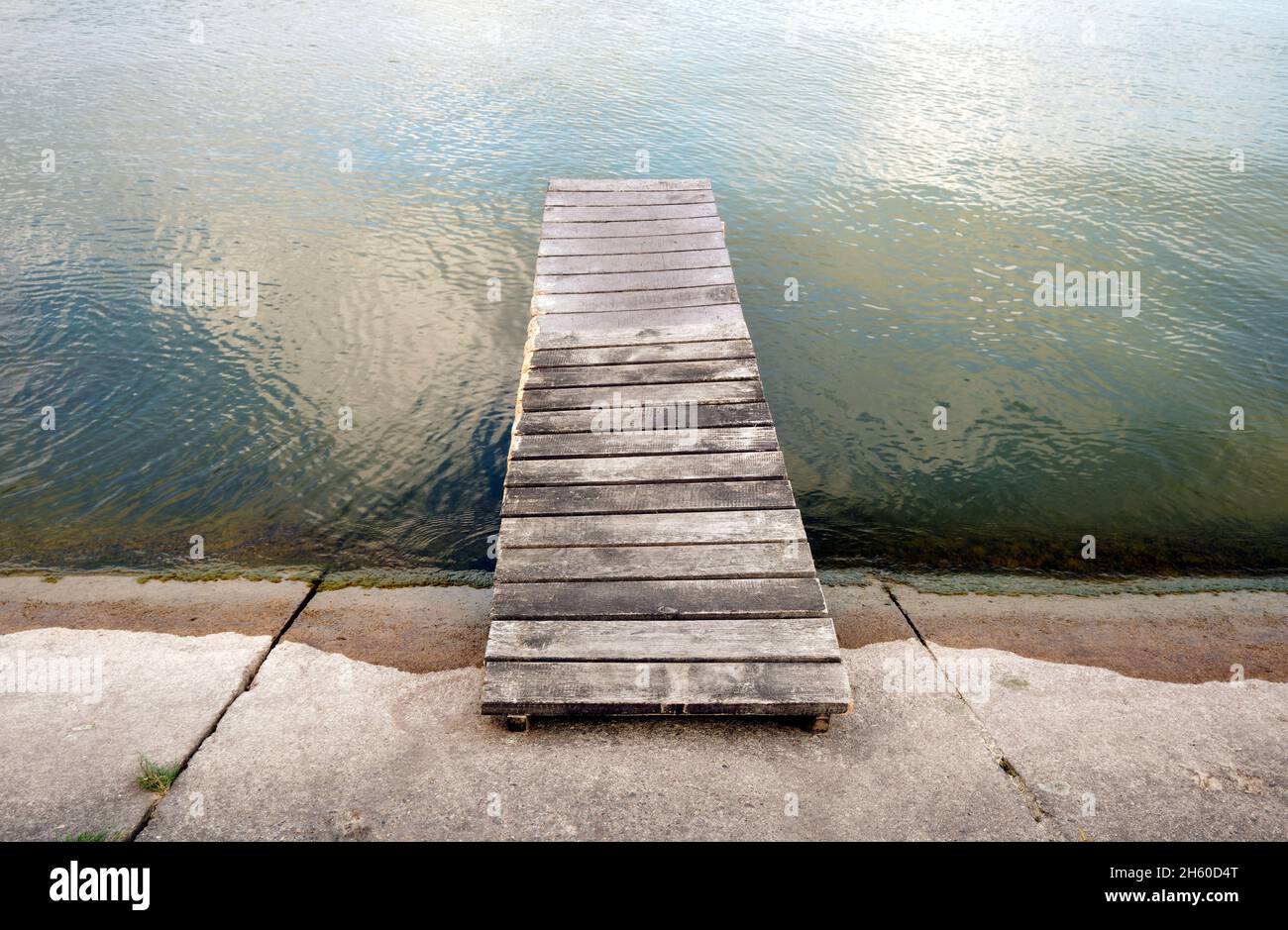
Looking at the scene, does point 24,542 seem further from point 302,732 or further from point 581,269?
point 581,269

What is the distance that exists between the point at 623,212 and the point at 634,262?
49.1 inches

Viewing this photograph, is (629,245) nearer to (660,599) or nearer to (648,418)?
(648,418)

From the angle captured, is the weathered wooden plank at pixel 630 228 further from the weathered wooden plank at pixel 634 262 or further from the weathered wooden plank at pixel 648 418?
the weathered wooden plank at pixel 648 418

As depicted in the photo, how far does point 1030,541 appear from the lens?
251 inches

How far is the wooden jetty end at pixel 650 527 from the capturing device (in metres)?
3.88

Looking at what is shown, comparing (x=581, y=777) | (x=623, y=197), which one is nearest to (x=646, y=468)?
(x=581, y=777)

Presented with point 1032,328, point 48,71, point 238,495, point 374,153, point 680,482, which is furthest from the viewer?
point 48,71

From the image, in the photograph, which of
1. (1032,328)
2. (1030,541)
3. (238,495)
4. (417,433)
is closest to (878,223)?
(1032,328)

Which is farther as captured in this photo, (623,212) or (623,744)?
(623,212)

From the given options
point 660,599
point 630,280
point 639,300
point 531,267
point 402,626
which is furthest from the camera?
point 531,267

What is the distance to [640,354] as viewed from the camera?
6383mm

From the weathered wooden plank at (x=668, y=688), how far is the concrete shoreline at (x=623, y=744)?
0.20m

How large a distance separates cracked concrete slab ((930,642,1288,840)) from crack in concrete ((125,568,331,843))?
12.4ft

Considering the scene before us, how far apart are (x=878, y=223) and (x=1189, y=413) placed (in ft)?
15.1
